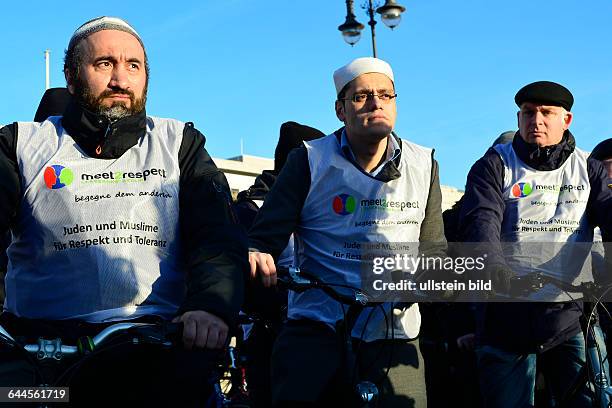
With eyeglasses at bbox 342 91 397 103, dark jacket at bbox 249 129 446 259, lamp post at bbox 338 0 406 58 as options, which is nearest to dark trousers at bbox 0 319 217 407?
dark jacket at bbox 249 129 446 259

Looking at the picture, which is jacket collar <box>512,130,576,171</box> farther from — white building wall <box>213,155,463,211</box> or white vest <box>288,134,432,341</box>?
white building wall <box>213,155,463,211</box>

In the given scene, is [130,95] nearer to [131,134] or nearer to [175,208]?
[131,134]

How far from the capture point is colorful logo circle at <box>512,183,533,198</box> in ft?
21.4

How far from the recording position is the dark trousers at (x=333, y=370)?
4922mm

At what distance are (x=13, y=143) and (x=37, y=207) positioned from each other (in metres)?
0.30

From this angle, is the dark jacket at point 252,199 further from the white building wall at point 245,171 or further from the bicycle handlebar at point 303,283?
the white building wall at point 245,171

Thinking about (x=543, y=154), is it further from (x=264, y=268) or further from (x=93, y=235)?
(x=93, y=235)

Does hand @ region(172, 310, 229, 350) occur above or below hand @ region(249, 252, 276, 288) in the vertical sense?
below

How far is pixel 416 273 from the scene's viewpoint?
4848 millimetres

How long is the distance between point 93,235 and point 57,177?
0.96ft

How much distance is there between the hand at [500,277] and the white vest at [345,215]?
17.3 inches

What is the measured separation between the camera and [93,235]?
388 cm

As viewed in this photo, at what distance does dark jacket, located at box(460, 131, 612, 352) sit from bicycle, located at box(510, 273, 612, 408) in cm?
38

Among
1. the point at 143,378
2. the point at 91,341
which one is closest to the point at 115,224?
the point at 143,378
